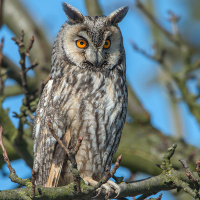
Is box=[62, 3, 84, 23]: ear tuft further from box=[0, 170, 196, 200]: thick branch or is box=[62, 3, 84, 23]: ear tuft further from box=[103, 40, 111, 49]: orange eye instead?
box=[0, 170, 196, 200]: thick branch

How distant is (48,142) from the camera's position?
10.0ft

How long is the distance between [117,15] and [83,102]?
2.82 ft

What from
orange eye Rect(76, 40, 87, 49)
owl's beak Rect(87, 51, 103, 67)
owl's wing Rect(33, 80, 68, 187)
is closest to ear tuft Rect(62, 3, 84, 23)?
orange eye Rect(76, 40, 87, 49)

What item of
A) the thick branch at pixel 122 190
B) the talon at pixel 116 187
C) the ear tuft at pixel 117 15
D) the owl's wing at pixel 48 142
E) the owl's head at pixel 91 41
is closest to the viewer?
the thick branch at pixel 122 190

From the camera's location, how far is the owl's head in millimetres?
3119

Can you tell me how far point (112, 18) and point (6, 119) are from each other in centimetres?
138

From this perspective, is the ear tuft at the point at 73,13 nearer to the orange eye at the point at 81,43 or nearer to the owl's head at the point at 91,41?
the owl's head at the point at 91,41

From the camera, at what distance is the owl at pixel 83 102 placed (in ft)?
9.89

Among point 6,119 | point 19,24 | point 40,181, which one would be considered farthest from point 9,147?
point 19,24

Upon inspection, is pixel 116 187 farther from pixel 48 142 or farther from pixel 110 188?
pixel 48 142

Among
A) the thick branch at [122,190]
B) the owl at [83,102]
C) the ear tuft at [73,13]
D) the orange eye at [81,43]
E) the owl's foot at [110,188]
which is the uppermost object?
the ear tuft at [73,13]

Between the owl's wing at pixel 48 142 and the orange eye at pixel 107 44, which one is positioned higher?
the orange eye at pixel 107 44

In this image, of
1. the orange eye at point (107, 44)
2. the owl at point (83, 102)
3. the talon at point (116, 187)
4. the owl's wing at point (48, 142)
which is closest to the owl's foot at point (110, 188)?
the talon at point (116, 187)

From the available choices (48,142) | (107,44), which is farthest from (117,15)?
(48,142)
